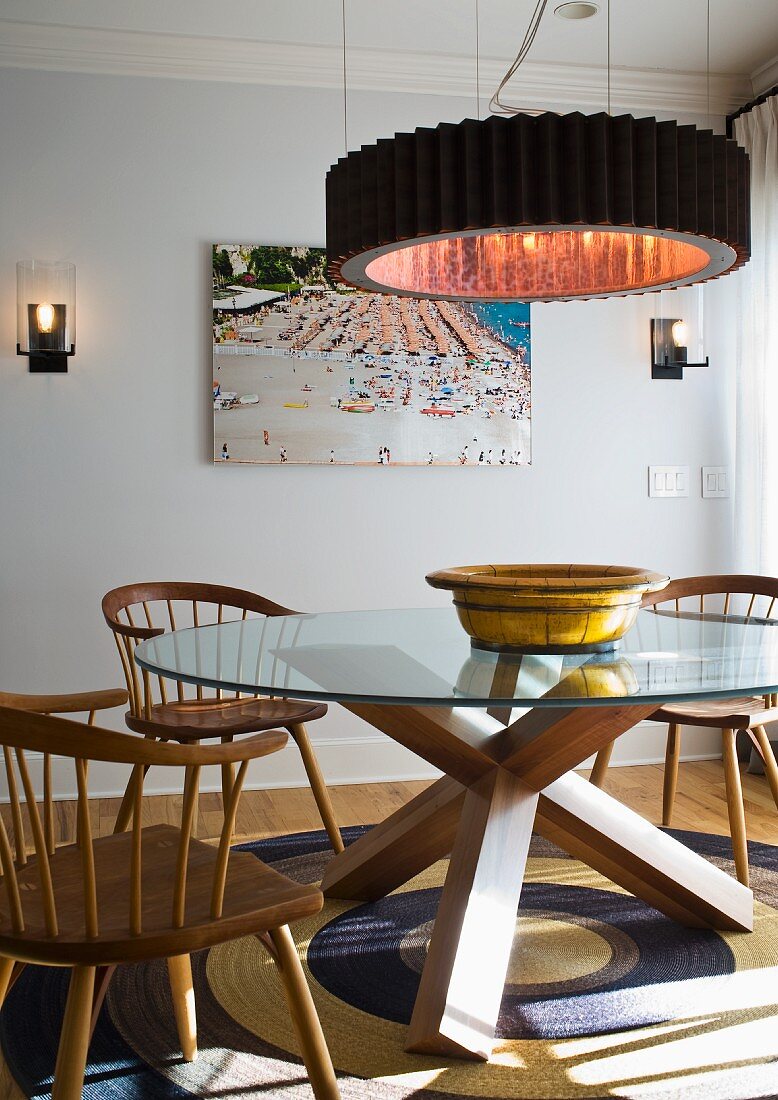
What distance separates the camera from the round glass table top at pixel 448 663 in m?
1.80

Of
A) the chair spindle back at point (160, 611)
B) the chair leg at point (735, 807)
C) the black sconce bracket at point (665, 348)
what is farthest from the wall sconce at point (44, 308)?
the chair leg at point (735, 807)

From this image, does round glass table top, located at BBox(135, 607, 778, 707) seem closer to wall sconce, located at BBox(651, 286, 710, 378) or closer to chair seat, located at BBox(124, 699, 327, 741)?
chair seat, located at BBox(124, 699, 327, 741)

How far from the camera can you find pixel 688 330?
430cm

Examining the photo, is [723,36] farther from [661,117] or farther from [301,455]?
[301,455]

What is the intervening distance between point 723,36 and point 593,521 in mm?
1881

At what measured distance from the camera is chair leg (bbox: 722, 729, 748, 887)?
289 centimetres

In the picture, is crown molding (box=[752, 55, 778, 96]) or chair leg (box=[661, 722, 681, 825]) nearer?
chair leg (box=[661, 722, 681, 825])

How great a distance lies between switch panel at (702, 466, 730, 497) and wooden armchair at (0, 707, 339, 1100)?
10.3ft

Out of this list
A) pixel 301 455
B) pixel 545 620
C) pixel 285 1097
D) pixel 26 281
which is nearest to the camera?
pixel 285 1097

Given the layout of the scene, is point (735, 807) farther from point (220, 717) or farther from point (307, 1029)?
point (307, 1029)

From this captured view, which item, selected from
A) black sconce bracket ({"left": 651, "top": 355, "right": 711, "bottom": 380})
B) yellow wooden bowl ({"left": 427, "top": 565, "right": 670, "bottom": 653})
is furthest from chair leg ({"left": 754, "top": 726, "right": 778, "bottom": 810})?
black sconce bracket ({"left": 651, "top": 355, "right": 711, "bottom": 380})

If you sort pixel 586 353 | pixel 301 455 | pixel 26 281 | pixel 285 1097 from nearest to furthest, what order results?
1. pixel 285 1097
2. pixel 26 281
3. pixel 301 455
4. pixel 586 353

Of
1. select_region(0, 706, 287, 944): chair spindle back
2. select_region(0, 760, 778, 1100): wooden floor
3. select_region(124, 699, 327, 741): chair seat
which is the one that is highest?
select_region(0, 706, 287, 944): chair spindle back

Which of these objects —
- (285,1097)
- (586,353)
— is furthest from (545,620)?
(586,353)
